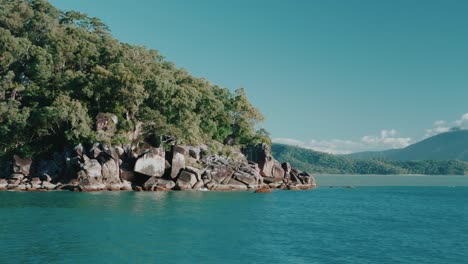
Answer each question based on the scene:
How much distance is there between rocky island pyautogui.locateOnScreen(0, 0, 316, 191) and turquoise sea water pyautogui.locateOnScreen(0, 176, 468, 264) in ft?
43.5

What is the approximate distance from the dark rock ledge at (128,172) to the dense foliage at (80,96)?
346 cm

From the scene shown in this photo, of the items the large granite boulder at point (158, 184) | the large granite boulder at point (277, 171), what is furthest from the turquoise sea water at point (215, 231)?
the large granite boulder at point (277, 171)

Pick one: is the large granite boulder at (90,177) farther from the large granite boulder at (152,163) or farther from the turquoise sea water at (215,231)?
the turquoise sea water at (215,231)

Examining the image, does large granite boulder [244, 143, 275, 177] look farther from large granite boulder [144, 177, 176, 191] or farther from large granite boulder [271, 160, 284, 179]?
large granite boulder [144, 177, 176, 191]

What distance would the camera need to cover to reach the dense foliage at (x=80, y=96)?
264 ft

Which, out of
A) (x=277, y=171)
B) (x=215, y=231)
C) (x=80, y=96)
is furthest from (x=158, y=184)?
(x=215, y=231)

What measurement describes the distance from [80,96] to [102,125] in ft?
34.5

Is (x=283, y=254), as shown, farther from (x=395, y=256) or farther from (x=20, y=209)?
(x=20, y=209)

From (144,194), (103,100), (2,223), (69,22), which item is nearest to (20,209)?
(2,223)

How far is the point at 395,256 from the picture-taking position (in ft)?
106

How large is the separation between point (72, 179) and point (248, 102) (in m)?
50.5

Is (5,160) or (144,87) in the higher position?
(144,87)

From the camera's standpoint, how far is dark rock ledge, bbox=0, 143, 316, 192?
244 ft

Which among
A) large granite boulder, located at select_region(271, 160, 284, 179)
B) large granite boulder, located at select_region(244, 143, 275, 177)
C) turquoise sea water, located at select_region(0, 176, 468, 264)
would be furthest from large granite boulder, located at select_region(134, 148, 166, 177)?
large granite boulder, located at select_region(271, 160, 284, 179)
